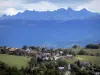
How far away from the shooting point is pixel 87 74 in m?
10.8

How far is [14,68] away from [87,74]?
2.86 meters

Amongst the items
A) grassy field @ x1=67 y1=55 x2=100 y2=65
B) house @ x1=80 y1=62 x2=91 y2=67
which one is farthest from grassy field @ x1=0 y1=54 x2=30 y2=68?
house @ x1=80 y1=62 x2=91 y2=67

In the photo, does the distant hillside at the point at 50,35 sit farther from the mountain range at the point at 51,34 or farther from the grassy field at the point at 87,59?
the grassy field at the point at 87,59

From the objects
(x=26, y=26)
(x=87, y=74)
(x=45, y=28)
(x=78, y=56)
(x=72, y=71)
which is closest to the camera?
(x=87, y=74)

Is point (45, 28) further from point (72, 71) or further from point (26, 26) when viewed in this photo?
point (72, 71)

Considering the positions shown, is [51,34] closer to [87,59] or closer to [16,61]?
[87,59]

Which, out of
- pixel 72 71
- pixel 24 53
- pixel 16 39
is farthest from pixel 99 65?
pixel 16 39

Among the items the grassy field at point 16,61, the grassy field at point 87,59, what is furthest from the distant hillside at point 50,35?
the grassy field at point 16,61

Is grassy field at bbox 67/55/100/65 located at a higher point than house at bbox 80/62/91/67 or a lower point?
higher

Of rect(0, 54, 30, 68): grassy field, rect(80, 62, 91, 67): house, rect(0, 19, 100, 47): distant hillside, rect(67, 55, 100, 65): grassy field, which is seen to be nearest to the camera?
rect(0, 54, 30, 68): grassy field

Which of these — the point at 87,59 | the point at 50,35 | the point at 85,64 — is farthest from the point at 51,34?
the point at 85,64

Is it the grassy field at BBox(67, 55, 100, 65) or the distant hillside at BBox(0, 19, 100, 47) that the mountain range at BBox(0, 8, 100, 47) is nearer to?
the distant hillside at BBox(0, 19, 100, 47)

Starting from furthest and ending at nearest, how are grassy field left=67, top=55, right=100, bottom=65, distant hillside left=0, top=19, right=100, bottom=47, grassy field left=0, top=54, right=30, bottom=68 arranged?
distant hillside left=0, top=19, right=100, bottom=47
grassy field left=67, top=55, right=100, bottom=65
grassy field left=0, top=54, right=30, bottom=68

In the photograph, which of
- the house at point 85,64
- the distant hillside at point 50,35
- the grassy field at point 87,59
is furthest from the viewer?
the distant hillside at point 50,35
